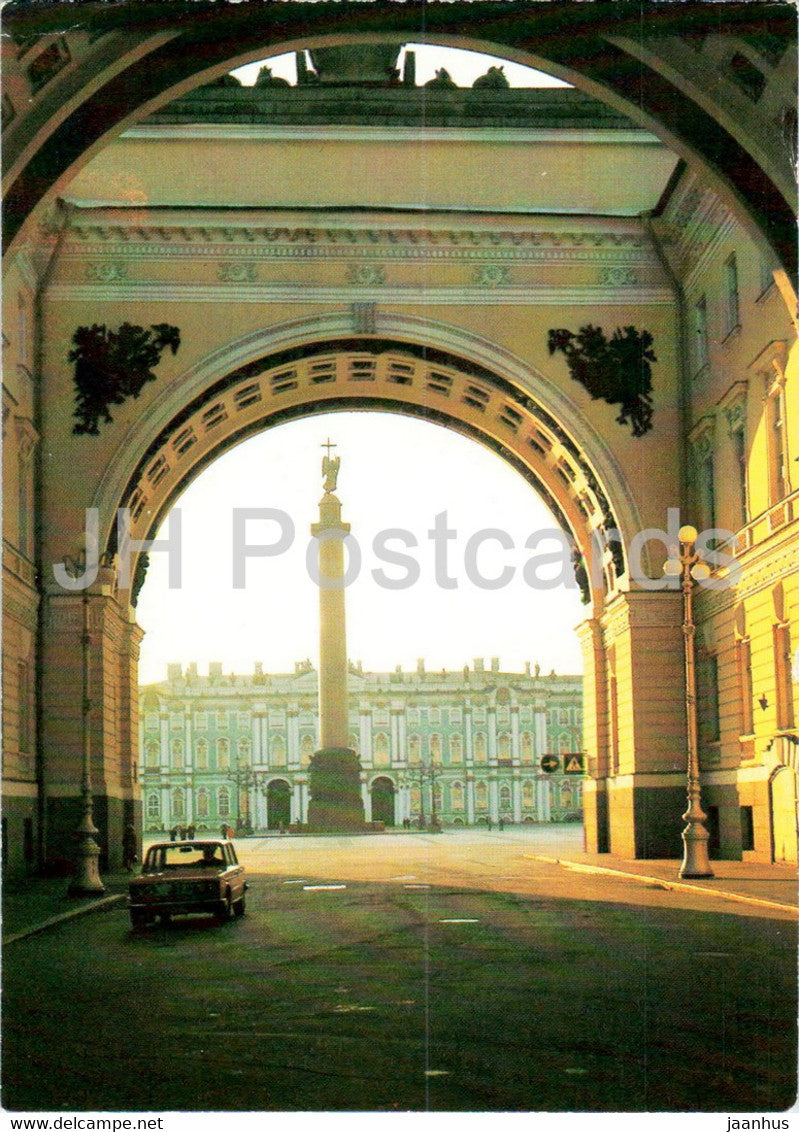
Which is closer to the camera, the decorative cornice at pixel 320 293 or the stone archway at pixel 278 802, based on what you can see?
the decorative cornice at pixel 320 293

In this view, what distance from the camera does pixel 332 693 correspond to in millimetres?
73938

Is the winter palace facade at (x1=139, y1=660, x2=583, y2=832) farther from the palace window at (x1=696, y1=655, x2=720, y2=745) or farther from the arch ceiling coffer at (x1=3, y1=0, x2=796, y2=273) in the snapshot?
the arch ceiling coffer at (x1=3, y1=0, x2=796, y2=273)

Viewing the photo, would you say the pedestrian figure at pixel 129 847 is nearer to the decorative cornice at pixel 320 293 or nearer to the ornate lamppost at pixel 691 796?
the decorative cornice at pixel 320 293

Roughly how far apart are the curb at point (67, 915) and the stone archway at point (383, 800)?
3444 inches

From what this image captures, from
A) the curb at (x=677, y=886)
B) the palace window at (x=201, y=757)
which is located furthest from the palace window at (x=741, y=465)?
the palace window at (x=201, y=757)

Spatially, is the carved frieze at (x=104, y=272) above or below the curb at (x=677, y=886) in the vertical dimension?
above

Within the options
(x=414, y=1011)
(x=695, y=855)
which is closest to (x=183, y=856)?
(x=695, y=855)

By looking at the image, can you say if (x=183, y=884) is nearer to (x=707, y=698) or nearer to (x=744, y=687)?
(x=744, y=687)

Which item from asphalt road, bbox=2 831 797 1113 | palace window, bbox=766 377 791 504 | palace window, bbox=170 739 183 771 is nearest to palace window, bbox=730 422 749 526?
palace window, bbox=766 377 791 504

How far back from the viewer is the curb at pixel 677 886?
897 inches

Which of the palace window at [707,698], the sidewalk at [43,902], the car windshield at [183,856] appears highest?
the palace window at [707,698]

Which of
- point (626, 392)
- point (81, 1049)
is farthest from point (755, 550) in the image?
point (81, 1049)

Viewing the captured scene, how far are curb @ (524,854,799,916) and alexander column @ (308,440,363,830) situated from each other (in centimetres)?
3121

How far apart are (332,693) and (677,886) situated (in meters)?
46.8
